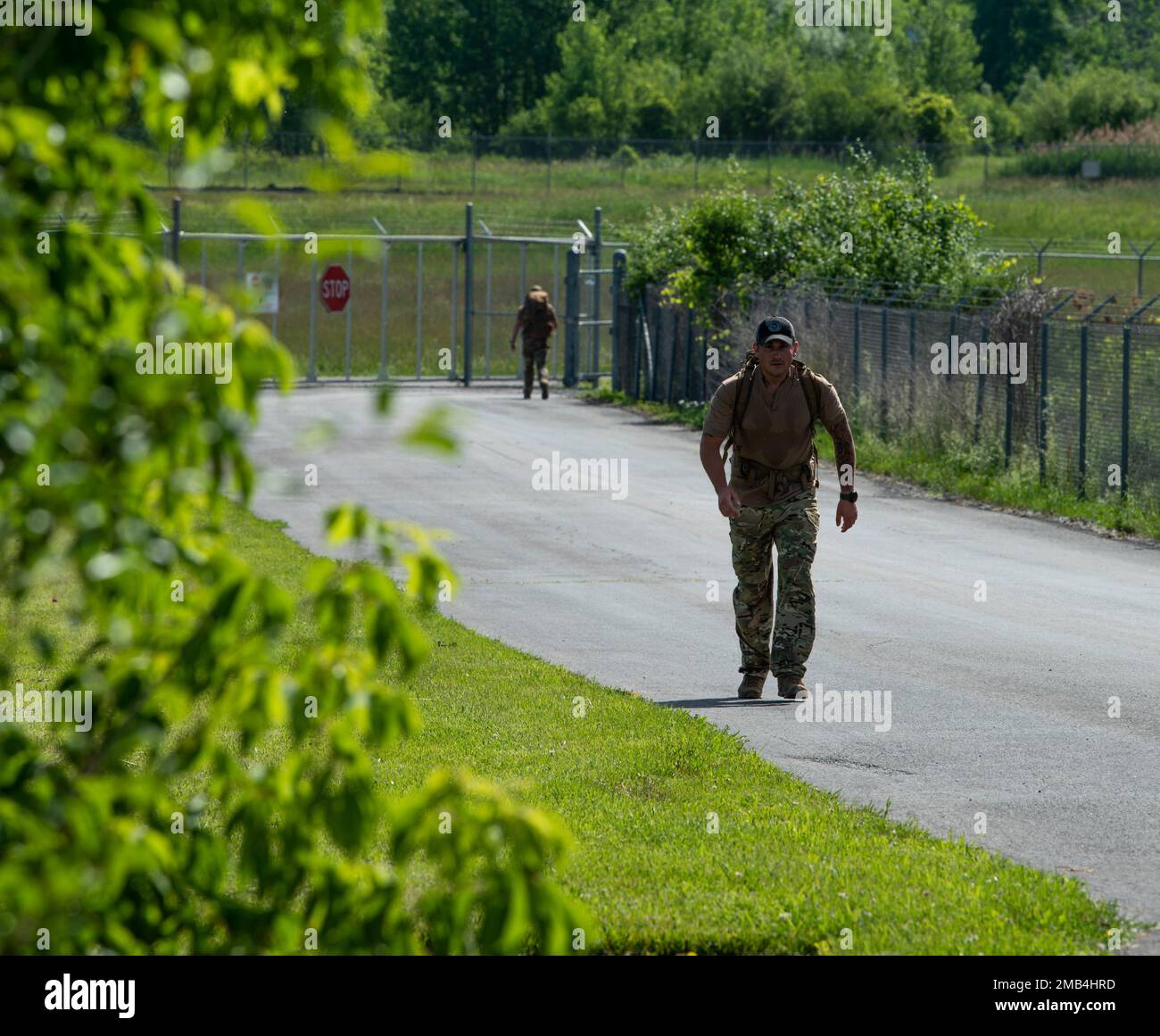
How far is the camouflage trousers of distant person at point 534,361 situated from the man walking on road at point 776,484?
73.2 ft

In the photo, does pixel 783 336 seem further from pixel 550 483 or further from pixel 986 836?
pixel 550 483

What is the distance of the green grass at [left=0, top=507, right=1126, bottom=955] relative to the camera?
589cm

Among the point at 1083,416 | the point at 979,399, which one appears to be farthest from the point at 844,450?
the point at 979,399

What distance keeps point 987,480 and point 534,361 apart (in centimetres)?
1300

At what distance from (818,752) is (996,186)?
203ft

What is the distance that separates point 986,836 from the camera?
732 centimetres

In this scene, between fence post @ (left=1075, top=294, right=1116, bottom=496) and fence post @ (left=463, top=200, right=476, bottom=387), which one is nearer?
fence post @ (left=1075, top=294, right=1116, bottom=496)

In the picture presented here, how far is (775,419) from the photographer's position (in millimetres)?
9969

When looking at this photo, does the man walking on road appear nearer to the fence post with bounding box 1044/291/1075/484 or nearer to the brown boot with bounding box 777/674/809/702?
the brown boot with bounding box 777/674/809/702

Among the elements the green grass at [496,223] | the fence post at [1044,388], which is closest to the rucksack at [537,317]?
the green grass at [496,223]

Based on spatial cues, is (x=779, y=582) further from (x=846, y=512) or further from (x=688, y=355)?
(x=688, y=355)

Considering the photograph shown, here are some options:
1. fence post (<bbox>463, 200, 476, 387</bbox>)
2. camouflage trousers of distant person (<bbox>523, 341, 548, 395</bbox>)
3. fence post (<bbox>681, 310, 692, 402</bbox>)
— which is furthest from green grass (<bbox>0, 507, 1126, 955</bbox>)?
fence post (<bbox>463, 200, 476, 387</bbox>)

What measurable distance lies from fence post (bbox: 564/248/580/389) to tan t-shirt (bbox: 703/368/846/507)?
25402 millimetres
